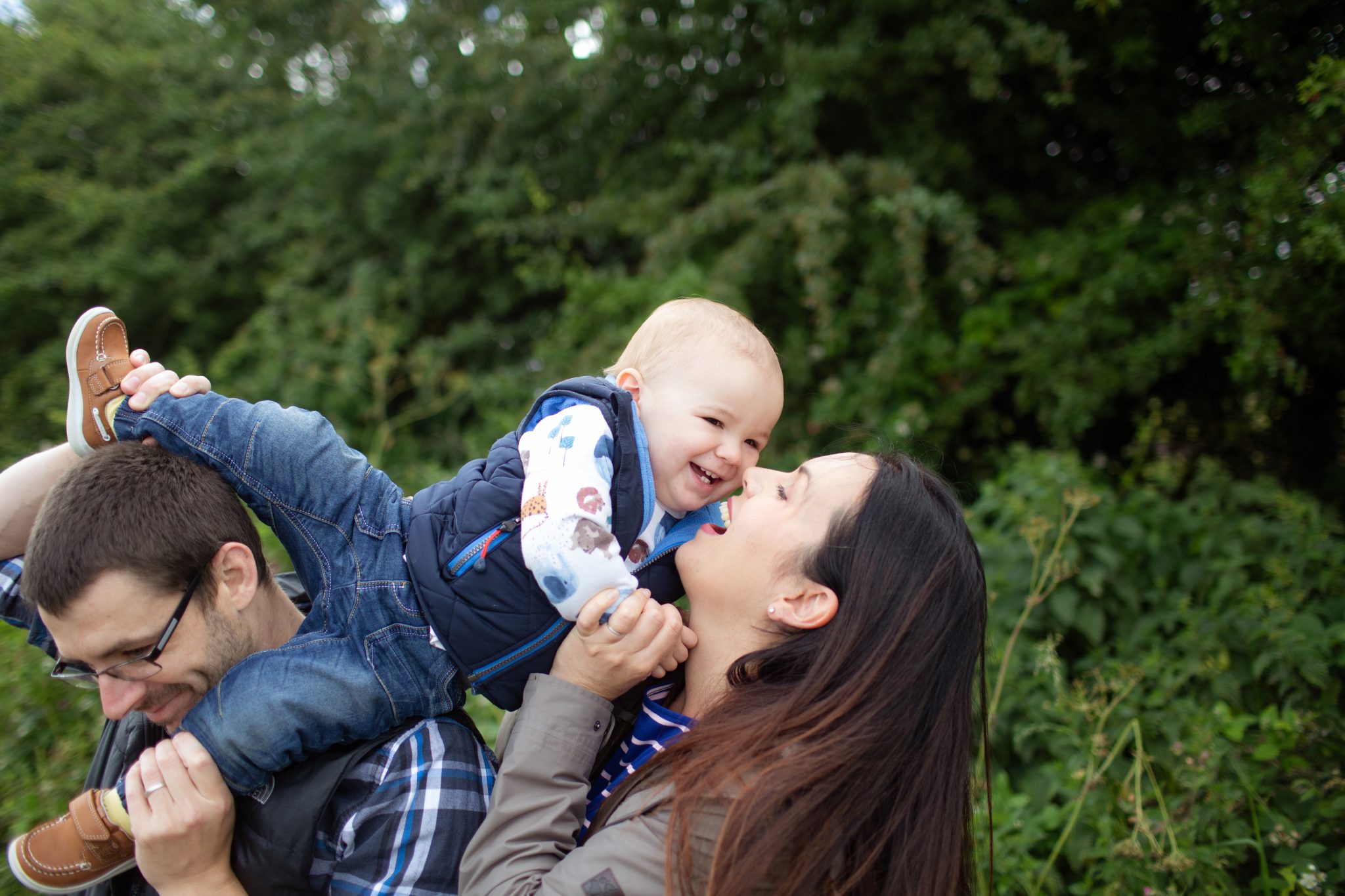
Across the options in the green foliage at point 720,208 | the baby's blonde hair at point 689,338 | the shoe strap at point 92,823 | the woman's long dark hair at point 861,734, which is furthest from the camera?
the green foliage at point 720,208

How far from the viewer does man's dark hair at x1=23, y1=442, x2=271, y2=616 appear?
1.63 metres

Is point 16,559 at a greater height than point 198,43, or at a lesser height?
lesser

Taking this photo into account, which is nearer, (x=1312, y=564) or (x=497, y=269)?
(x=1312, y=564)

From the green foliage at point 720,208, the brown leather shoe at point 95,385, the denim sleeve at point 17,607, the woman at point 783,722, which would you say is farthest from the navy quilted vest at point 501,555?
the green foliage at point 720,208

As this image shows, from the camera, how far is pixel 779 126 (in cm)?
502

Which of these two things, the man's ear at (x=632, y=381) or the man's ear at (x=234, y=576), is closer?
the man's ear at (x=234, y=576)

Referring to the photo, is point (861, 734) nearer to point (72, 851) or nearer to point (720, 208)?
point (72, 851)

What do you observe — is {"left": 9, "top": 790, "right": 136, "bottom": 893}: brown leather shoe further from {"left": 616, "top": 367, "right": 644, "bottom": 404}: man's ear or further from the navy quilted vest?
{"left": 616, "top": 367, "right": 644, "bottom": 404}: man's ear

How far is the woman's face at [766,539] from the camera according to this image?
1.76m

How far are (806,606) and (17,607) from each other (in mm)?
1711

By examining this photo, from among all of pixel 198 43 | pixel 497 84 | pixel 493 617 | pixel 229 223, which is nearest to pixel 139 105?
pixel 198 43

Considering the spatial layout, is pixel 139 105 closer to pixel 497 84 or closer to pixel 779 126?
pixel 497 84

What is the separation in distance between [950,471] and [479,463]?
3.71 m

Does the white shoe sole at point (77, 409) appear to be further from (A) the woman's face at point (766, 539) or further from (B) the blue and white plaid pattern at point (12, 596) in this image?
(A) the woman's face at point (766, 539)
